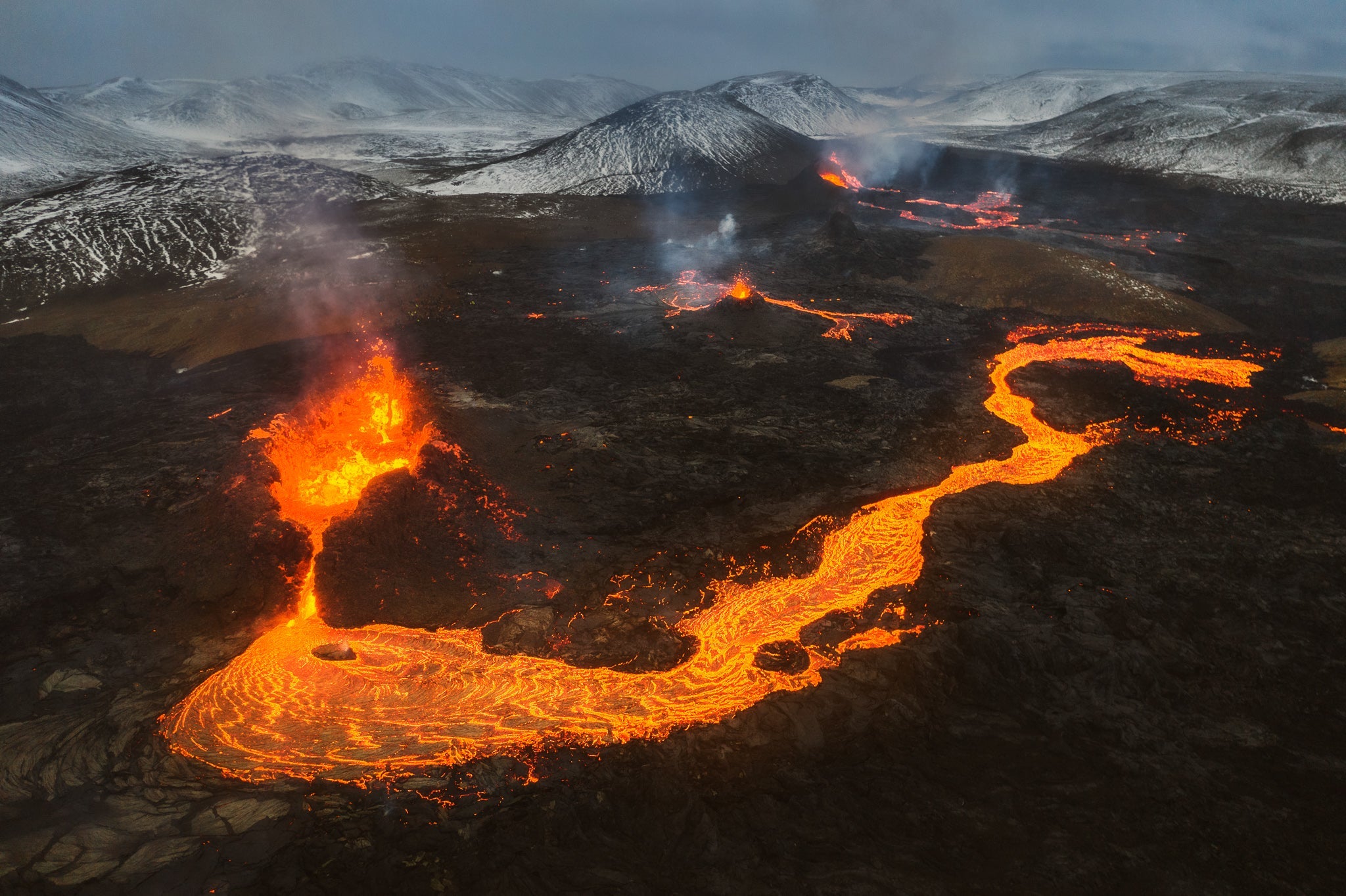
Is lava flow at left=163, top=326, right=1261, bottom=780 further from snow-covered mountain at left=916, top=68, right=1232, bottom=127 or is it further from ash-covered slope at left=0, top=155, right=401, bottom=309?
snow-covered mountain at left=916, top=68, right=1232, bottom=127

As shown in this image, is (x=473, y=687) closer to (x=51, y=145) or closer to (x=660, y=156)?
(x=660, y=156)

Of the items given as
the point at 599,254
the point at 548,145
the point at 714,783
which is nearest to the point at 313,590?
the point at 714,783

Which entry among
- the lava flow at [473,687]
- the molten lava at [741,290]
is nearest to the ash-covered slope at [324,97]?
the molten lava at [741,290]

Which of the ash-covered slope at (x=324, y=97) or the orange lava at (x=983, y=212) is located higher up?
the ash-covered slope at (x=324, y=97)

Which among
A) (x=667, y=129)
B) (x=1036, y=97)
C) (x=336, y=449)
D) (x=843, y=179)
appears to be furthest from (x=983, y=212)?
(x=1036, y=97)

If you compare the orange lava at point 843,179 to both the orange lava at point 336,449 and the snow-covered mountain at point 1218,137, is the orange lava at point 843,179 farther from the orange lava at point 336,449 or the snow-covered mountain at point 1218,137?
the orange lava at point 336,449
